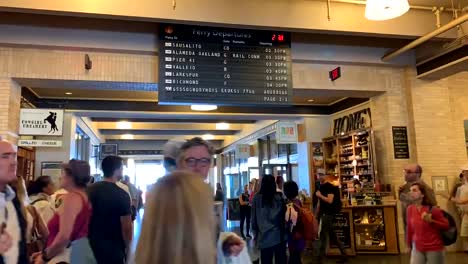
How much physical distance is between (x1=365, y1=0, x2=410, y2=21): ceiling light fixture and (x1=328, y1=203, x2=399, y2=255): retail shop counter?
4345 mm

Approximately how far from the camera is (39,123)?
20.3 feet

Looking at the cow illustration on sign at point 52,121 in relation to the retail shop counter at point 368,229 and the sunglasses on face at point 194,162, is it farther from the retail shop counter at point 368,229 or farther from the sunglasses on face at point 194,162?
the retail shop counter at point 368,229

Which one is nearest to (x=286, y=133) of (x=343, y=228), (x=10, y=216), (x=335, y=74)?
(x=343, y=228)

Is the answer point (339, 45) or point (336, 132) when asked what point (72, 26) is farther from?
point (336, 132)

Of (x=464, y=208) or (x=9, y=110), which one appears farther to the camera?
(x=464, y=208)

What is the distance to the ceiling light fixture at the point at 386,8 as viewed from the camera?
401cm

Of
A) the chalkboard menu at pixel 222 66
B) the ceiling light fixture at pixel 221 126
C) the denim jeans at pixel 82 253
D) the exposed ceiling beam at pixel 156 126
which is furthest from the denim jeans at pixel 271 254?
the ceiling light fixture at pixel 221 126

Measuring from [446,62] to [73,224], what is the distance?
6249 millimetres

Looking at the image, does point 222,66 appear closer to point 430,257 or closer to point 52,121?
point 52,121

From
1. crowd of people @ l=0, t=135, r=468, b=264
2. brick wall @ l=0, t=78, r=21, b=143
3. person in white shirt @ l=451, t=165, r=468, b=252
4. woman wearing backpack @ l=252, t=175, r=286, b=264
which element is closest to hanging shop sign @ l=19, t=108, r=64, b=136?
brick wall @ l=0, t=78, r=21, b=143

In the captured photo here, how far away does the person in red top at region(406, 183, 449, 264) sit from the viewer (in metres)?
3.62

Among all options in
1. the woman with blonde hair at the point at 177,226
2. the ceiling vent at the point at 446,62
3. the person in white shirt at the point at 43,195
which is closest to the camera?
the woman with blonde hair at the point at 177,226

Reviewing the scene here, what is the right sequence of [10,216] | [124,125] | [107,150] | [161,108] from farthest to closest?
[107,150] → [124,125] → [161,108] → [10,216]

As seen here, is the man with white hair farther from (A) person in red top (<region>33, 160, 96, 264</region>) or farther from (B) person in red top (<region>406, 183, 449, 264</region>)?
(B) person in red top (<region>406, 183, 449, 264</region>)
